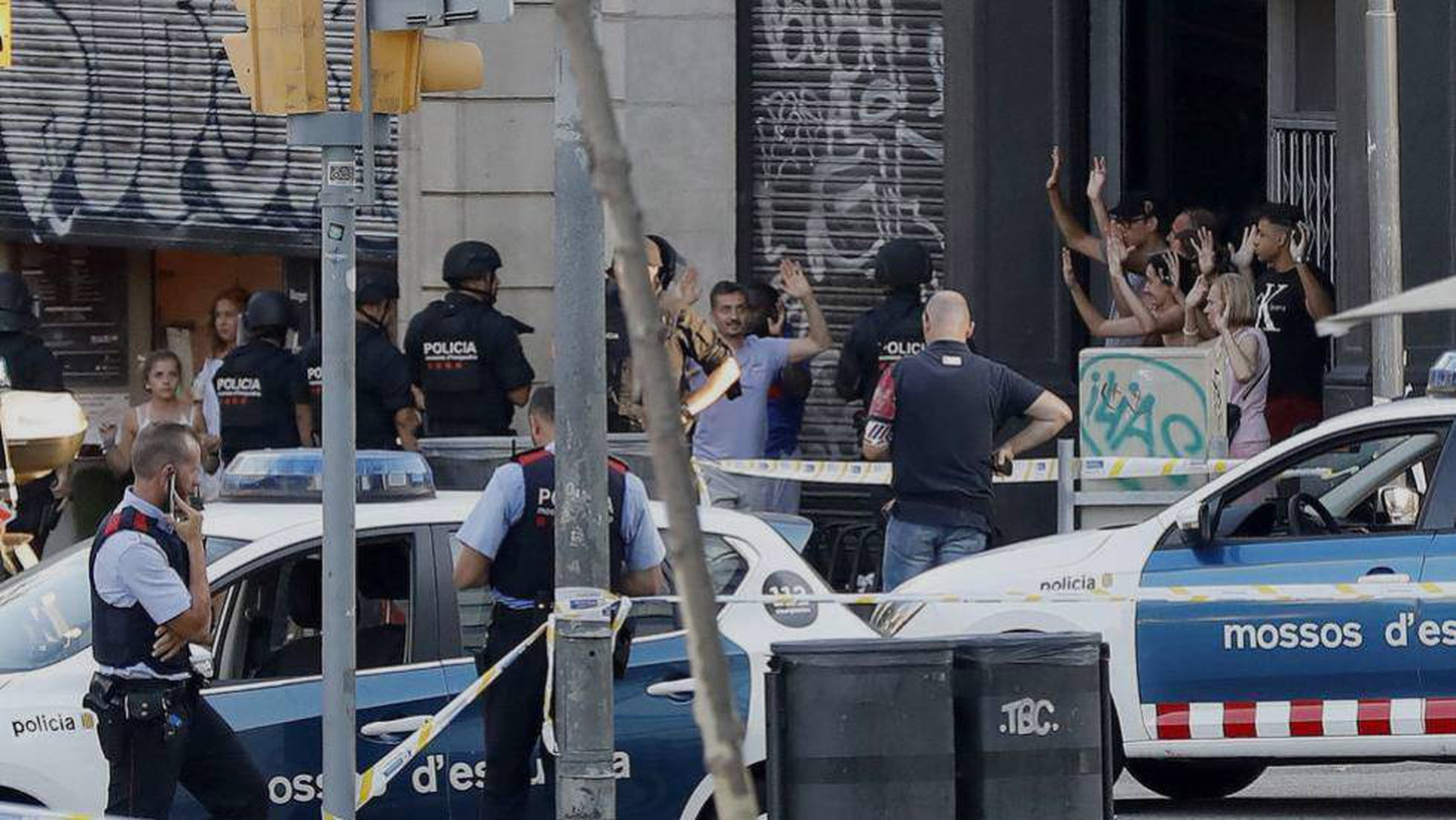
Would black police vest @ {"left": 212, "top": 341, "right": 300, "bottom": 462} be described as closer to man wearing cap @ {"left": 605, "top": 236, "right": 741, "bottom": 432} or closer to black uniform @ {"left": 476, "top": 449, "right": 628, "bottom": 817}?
man wearing cap @ {"left": 605, "top": 236, "right": 741, "bottom": 432}

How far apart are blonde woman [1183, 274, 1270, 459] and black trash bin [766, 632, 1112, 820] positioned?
5.84m

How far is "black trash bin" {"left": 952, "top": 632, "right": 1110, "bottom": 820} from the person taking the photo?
23.7 ft

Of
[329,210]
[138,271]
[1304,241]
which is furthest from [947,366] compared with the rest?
[138,271]

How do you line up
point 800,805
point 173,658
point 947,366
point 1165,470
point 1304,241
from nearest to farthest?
point 800,805 < point 173,658 < point 947,366 < point 1165,470 < point 1304,241

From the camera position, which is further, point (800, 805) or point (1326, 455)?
point (1326, 455)

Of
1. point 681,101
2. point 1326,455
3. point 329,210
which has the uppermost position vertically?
point 681,101

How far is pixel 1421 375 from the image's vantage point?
13.7 metres

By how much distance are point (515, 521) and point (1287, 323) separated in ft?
20.6

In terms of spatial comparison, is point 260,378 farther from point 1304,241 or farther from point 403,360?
point 1304,241

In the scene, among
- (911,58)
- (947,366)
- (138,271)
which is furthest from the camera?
(138,271)

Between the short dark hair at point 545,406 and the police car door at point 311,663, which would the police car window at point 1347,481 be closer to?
the short dark hair at point 545,406

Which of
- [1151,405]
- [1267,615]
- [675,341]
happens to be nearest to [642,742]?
[1267,615]

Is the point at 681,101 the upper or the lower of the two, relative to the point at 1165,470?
upper

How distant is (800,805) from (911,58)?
10.2 metres
